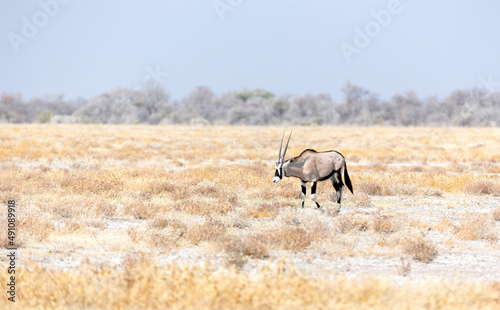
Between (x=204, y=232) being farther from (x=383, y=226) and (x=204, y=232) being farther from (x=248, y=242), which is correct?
(x=383, y=226)

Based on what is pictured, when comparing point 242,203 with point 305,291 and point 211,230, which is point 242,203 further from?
point 305,291

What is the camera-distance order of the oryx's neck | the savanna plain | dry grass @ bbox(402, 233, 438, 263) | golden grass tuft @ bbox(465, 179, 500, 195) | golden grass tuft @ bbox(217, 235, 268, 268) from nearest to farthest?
the savanna plain, golden grass tuft @ bbox(217, 235, 268, 268), dry grass @ bbox(402, 233, 438, 263), the oryx's neck, golden grass tuft @ bbox(465, 179, 500, 195)

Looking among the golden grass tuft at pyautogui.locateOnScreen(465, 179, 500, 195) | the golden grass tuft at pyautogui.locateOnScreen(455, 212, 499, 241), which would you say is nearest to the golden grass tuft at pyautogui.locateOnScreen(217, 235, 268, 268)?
the golden grass tuft at pyautogui.locateOnScreen(455, 212, 499, 241)

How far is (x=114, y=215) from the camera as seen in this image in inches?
413

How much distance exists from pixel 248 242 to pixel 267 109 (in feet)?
270

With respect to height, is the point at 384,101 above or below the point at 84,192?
above

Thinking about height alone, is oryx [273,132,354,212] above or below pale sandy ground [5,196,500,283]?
above

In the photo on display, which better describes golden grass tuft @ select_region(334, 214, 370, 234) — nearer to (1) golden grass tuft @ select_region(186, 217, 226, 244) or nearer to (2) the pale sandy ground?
(2) the pale sandy ground

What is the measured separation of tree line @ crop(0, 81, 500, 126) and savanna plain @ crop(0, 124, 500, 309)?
60.9 m

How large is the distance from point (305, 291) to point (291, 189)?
8463 mm

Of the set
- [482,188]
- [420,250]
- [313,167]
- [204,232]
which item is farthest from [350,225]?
[482,188]

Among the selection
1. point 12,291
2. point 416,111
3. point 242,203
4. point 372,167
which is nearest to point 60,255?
point 12,291

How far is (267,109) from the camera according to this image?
293ft

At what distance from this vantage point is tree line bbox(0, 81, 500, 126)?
81.8m
